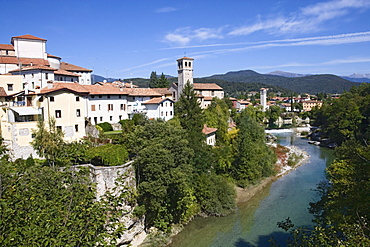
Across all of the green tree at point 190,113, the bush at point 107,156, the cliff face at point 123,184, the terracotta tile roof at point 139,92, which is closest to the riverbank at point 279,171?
the green tree at point 190,113

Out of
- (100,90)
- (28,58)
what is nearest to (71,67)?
(28,58)

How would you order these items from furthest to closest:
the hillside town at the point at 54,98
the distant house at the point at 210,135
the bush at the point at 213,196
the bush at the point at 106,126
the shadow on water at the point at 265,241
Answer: the distant house at the point at 210,135 → the bush at the point at 106,126 → the hillside town at the point at 54,98 → the bush at the point at 213,196 → the shadow on water at the point at 265,241

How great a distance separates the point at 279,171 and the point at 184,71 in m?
21.2

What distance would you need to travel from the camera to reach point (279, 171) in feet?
109

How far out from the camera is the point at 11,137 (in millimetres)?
21297

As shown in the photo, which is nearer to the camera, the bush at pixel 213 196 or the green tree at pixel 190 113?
the bush at pixel 213 196

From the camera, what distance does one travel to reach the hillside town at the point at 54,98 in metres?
22.0

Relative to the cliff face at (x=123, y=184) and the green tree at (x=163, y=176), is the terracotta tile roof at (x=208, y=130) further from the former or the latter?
the cliff face at (x=123, y=184)

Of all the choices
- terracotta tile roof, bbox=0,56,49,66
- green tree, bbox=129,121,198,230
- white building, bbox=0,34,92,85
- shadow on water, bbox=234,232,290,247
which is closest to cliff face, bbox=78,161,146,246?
green tree, bbox=129,121,198,230

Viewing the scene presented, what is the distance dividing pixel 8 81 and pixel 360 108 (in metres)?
51.4

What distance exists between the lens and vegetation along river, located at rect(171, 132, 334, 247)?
18.5 m

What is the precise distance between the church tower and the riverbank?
16846 mm

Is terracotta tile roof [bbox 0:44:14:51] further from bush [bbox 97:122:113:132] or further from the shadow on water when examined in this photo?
the shadow on water

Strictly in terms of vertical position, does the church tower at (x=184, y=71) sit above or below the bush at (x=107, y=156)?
above
